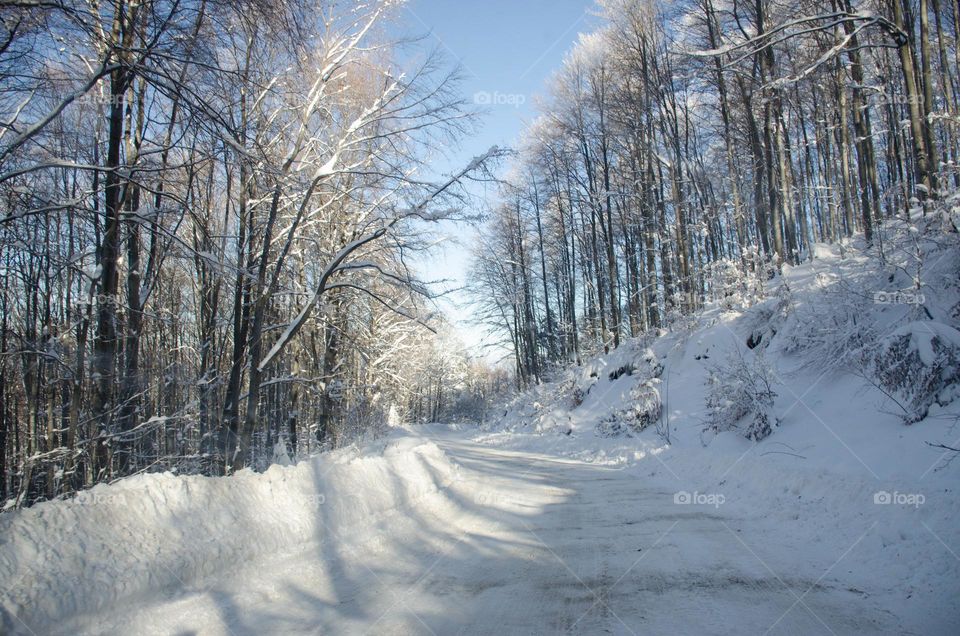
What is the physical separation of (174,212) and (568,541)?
18.6ft

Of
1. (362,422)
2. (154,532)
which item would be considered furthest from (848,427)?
(362,422)

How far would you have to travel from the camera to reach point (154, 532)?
4129 mm

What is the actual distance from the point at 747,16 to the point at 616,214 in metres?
10.6

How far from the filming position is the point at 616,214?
27531mm

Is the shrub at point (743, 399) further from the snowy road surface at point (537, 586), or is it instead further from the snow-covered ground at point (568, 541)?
the snowy road surface at point (537, 586)

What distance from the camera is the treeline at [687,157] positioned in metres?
17.2

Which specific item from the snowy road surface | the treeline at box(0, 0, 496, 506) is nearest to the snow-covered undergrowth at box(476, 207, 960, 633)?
the snowy road surface

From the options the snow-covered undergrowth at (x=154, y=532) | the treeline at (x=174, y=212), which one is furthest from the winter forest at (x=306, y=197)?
the snow-covered undergrowth at (x=154, y=532)

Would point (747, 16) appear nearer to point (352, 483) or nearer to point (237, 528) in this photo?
point (352, 483)

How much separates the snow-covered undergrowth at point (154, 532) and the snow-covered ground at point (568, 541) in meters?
0.01

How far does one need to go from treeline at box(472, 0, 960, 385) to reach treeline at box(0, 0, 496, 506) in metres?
6.28

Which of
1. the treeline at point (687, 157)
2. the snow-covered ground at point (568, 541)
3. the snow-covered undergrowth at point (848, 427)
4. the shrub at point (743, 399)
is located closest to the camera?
the snow-covered ground at point (568, 541)

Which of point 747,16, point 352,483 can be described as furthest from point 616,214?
point 352,483

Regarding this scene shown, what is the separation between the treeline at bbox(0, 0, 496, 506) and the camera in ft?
15.8
